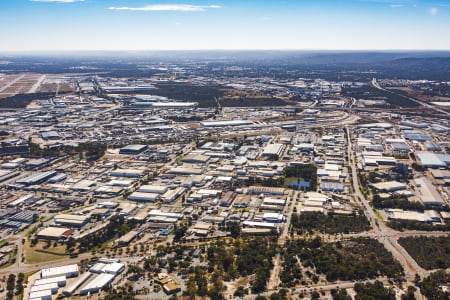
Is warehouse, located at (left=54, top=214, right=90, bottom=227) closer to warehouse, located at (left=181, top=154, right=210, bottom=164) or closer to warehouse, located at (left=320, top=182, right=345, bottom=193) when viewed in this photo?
warehouse, located at (left=181, top=154, right=210, bottom=164)

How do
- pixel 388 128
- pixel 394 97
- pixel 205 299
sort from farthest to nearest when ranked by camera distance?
pixel 394 97 → pixel 388 128 → pixel 205 299

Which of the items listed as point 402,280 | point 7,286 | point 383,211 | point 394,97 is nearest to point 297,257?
point 402,280

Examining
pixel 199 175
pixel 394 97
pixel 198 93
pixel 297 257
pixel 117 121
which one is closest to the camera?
pixel 297 257

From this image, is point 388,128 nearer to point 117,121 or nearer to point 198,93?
point 117,121

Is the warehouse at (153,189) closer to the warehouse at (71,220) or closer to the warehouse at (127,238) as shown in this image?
the warehouse at (71,220)

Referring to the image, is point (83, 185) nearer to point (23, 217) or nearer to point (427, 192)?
point (23, 217)

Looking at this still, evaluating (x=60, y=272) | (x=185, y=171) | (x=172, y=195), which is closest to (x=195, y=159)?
(x=185, y=171)

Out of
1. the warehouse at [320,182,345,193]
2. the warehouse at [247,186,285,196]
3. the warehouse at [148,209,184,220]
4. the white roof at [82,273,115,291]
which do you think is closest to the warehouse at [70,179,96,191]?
the warehouse at [148,209,184,220]
